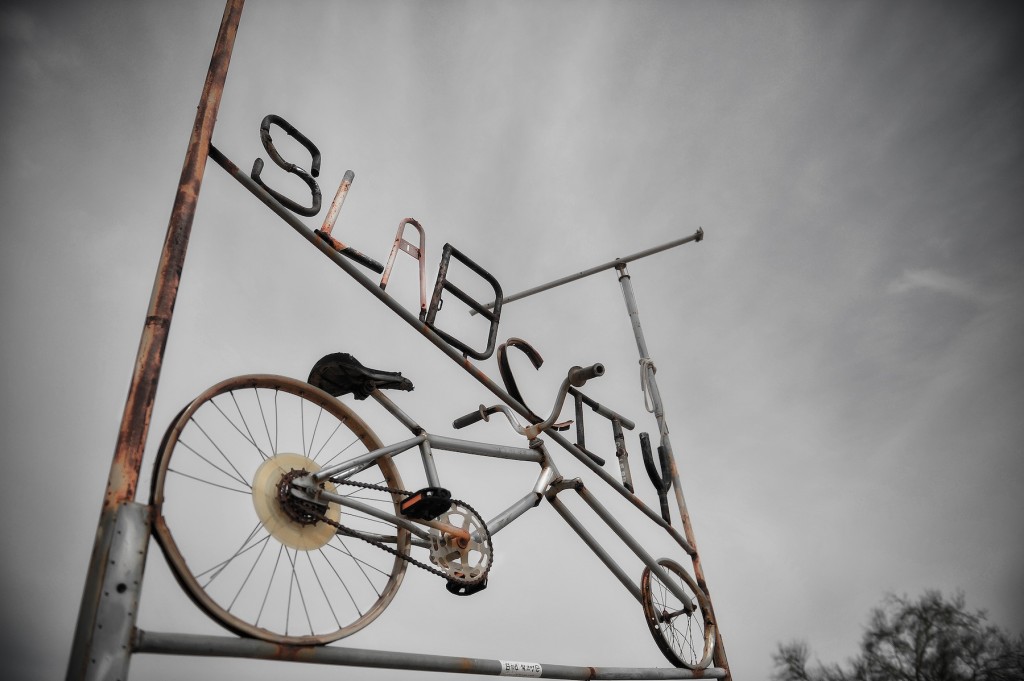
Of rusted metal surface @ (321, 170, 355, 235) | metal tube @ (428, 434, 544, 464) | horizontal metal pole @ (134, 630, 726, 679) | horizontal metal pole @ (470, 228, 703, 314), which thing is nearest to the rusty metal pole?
horizontal metal pole @ (134, 630, 726, 679)

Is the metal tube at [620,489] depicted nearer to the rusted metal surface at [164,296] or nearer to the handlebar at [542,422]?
the handlebar at [542,422]

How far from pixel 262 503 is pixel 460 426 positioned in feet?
5.44

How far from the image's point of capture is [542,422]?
367 centimetres

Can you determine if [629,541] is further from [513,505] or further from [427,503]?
[427,503]

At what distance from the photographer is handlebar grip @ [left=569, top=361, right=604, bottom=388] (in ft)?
10.3

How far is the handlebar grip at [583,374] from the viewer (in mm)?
3131

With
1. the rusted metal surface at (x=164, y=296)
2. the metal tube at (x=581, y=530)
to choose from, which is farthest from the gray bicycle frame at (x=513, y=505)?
the rusted metal surface at (x=164, y=296)

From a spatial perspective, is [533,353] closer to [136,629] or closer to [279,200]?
[279,200]

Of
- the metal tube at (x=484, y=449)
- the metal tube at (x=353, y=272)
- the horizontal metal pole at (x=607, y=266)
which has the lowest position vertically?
the metal tube at (x=484, y=449)

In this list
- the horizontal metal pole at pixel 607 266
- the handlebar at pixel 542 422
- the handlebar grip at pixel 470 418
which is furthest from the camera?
the horizontal metal pole at pixel 607 266

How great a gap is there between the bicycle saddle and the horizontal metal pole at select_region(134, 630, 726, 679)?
46.1 inches

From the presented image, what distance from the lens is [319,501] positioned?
2.38 metres

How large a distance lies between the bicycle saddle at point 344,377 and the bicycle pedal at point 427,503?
23.1 inches

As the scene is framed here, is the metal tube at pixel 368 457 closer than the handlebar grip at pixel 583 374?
Yes
